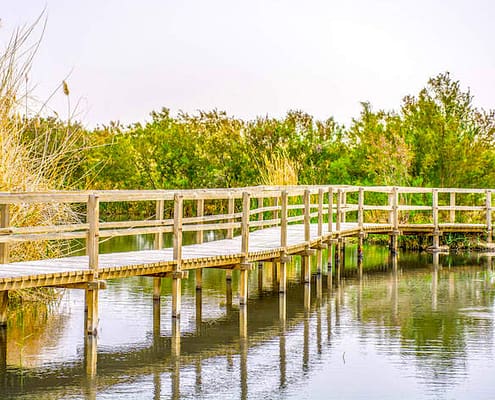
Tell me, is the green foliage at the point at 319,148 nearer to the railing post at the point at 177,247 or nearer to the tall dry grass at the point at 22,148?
the tall dry grass at the point at 22,148

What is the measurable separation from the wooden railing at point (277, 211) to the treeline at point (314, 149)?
80cm

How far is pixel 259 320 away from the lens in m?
13.4

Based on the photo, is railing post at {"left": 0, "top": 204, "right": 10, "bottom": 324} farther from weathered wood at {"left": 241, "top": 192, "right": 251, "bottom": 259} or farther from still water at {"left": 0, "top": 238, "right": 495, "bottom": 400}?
weathered wood at {"left": 241, "top": 192, "right": 251, "bottom": 259}

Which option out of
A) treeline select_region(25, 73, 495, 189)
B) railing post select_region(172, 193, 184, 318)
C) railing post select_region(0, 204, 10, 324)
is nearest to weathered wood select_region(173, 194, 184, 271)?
railing post select_region(172, 193, 184, 318)

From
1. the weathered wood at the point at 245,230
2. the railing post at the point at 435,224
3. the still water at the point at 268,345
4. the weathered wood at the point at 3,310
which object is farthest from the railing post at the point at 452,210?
the weathered wood at the point at 3,310

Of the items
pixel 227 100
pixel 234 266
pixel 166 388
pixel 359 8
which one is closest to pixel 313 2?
pixel 359 8

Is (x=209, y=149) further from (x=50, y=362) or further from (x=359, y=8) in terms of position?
(x=50, y=362)

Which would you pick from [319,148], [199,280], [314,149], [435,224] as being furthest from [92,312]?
[314,149]

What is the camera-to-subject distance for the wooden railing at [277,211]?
39.7 ft

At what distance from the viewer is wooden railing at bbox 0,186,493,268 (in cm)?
1209

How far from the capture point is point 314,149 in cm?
3080

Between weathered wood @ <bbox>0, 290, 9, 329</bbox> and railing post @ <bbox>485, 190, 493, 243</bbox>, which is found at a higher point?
railing post @ <bbox>485, 190, 493, 243</bbox>

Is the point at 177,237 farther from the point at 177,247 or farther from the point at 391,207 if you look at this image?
the point at 391,207

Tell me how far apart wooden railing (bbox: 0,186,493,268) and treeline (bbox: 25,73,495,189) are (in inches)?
31.5
